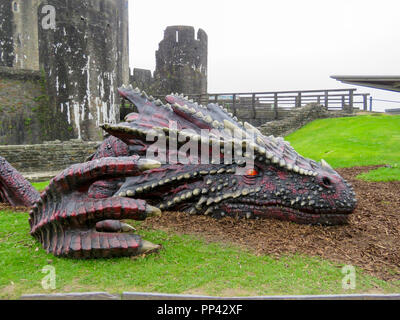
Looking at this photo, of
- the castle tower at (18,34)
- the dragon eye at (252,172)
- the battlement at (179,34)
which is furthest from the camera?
the battlement at (179,34)

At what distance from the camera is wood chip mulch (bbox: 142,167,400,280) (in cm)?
272

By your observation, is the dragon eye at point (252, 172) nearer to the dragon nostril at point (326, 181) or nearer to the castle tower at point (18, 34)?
the dragon nostril at point (326, 181)

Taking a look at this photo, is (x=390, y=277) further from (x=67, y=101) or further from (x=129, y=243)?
(x=67, y=101)

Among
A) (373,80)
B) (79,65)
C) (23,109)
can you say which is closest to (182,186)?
(373,80)

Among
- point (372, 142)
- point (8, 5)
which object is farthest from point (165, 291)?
point (8, 5)

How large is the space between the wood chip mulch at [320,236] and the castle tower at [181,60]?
2335cm

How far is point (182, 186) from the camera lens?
3668 millimetres

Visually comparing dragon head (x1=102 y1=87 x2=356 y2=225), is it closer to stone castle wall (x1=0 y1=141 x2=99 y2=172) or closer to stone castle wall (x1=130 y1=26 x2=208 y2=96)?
stone castle wall (x1=0 y1=141 x2=99 y2=172)

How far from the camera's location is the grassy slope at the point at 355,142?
29.6 ft

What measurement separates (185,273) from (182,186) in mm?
1343

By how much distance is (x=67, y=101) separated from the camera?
13539mm

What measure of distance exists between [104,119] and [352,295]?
43.3ft

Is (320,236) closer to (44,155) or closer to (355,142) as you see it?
(44,155)

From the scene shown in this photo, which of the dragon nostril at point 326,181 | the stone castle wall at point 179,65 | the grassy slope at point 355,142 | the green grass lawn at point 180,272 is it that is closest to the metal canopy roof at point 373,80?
the grassy slope at point 355,142
